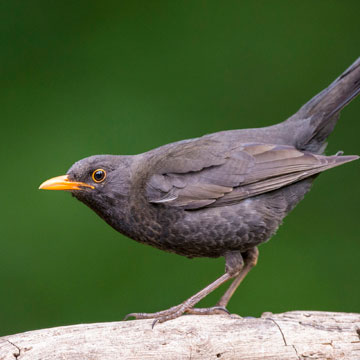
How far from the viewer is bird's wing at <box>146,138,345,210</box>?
464 centimetres

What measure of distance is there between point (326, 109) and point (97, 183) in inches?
71.2

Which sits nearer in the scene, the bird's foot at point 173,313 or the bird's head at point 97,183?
the bird's foot at point 173,313

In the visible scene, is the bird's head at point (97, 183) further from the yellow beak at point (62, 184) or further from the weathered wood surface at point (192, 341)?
the weathered wood surface at point (192, 341)

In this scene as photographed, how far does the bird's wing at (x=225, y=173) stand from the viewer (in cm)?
464

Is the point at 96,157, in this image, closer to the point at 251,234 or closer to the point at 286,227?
the point at 251,234

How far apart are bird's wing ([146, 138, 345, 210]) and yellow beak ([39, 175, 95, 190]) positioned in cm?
50

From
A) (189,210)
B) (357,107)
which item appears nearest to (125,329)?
(189,210)

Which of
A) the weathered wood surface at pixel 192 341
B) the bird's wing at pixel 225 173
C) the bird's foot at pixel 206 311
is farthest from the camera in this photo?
the bird's wing at pixel 225 173

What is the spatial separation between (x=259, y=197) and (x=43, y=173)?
2.67m

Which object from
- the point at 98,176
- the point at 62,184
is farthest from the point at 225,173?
the point at 62,184

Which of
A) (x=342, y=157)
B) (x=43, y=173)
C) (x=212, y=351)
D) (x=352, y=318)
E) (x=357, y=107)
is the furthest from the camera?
(x=357, y=107)

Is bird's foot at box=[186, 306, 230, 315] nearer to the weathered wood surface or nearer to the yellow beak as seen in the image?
the weathered wood surface

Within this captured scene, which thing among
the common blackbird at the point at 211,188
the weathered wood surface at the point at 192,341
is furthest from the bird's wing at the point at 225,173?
the weathered wood surface at the point at 192,341

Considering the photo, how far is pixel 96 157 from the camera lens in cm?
480
